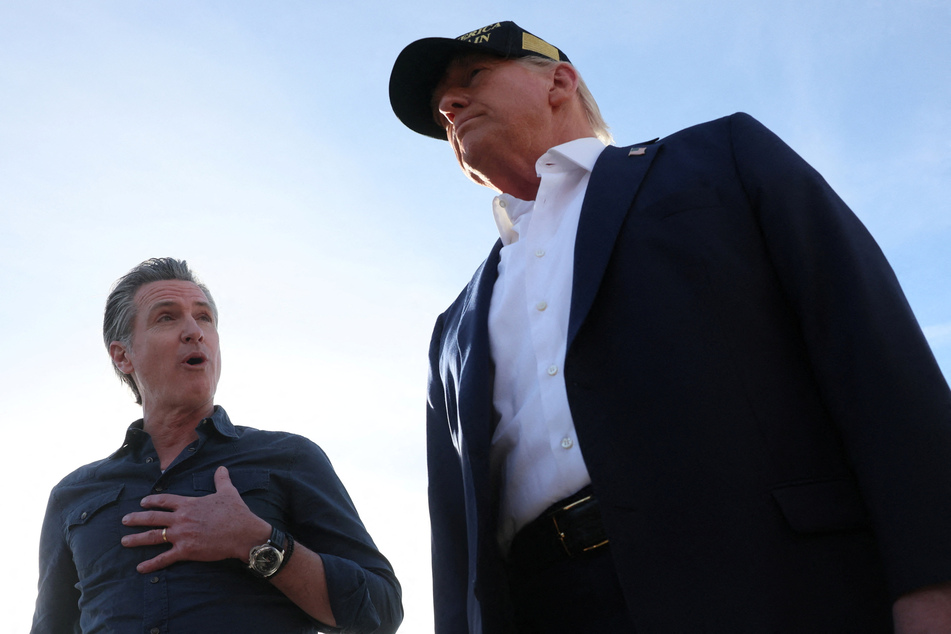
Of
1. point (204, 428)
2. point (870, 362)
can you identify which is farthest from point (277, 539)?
point (870, 362)

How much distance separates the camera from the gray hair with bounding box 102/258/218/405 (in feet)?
13.2

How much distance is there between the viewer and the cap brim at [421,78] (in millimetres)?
2887

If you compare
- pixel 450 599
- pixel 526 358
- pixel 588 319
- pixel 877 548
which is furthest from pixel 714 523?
pixel 450 599

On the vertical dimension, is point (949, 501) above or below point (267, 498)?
below

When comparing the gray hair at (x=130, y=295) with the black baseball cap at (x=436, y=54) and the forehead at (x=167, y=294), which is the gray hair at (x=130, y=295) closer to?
the forehead at (x=167, y=294)

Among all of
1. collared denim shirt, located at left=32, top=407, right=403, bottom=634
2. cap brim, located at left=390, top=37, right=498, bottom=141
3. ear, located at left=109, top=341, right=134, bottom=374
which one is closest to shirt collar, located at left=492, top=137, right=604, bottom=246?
cap brim, located at left=390, top=37, right=498, bottom=141

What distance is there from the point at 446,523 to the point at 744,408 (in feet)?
3.43

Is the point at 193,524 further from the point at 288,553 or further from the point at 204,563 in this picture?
the point at 288,553

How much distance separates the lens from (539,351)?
82.4 inches

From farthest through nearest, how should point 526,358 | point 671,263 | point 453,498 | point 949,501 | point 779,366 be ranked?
point 453,498, point 526,358, point 671,263, point 779,366, point 949,501

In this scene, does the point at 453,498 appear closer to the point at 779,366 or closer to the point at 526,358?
the point at 526,358

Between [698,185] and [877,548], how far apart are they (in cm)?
90

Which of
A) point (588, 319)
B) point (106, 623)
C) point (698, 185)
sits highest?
point (698, 185)

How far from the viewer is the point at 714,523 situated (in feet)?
5.23
